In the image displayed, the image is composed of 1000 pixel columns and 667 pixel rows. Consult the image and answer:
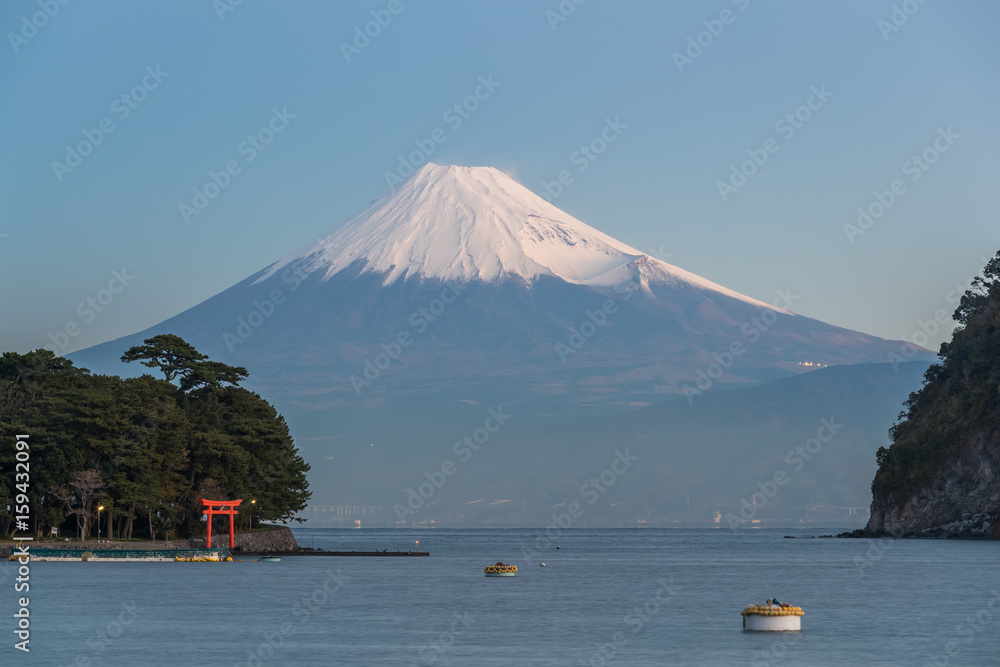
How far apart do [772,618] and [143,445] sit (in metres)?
59.5

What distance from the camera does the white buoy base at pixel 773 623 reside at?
53031mm

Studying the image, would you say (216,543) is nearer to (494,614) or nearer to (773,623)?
(494,614)

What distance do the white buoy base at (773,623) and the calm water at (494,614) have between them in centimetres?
75

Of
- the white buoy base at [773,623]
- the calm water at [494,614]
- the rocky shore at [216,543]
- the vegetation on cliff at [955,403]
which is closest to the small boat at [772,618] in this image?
the white buoy base at [773,623]

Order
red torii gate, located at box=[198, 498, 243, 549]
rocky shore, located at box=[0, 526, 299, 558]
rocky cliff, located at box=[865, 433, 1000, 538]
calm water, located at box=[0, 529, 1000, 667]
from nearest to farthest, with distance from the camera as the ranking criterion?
calm water, located at box=[0, 529, 1000, 667], rocky shore, located at box=[0, 526, 299, 558], red torii gate, located at box=[198, 498, 243, 549], rocky cliff, located at box=[865, 433, 1000, 538]

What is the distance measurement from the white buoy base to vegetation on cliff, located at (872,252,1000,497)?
87.1 m

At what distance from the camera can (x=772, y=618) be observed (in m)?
53.6

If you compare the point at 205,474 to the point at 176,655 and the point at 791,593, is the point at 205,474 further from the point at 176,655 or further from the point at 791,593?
the point at 176,655

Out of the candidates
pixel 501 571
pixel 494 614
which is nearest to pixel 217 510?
pixel 501 571

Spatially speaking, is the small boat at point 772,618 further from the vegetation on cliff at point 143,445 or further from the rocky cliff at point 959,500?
the rocky cliff at point 959,500

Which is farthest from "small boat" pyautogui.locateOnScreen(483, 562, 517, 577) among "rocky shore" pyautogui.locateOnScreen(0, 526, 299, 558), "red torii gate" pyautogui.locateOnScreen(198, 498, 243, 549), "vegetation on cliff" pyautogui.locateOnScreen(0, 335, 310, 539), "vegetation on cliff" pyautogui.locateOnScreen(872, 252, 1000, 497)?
"vegetation on cliff" pyautogui.locateOnScreen(872, 252, 1000, 497)

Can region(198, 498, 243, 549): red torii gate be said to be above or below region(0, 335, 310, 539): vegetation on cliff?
below

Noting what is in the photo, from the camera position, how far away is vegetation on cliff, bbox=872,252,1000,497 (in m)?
137

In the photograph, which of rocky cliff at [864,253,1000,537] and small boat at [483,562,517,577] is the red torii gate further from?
rocky cliff at [864,253,1000,537]
